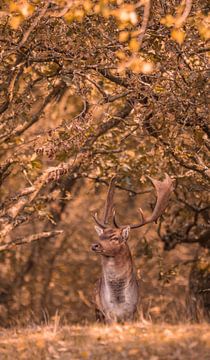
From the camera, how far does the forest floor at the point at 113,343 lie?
31.2 ft

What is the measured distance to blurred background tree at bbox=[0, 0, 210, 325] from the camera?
955cm

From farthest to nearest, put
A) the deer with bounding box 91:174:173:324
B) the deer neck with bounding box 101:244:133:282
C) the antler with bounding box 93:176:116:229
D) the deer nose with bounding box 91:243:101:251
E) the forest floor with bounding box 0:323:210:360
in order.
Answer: the antler with bounding box 93:176:116:229
the deer neck with bounding box 101:244:133:282
the deer with bounding box 91:174:173:324
the deer nose with bounding box 91:243:101:251
the forest floor with bounding box 0:323:210:360

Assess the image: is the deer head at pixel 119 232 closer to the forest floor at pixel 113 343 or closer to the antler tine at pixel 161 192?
the antler tine at pixel 161 192

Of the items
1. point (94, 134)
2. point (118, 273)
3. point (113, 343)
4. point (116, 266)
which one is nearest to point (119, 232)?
point (116, 266)

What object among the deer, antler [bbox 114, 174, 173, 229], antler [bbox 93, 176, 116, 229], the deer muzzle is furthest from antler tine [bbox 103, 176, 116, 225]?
the deer muzzle

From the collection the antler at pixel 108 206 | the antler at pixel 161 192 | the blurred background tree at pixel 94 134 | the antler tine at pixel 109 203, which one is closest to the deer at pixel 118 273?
the antler at pixel 161 192

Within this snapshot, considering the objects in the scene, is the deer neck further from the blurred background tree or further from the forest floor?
the forest floor

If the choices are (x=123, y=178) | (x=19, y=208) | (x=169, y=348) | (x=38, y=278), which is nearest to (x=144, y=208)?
(x=38, y=278)

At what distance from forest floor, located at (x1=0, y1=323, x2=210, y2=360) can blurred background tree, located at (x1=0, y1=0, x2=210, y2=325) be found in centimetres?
178

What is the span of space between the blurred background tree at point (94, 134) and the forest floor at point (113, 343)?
5.83 feet

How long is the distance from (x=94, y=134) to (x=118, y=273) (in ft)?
7.98

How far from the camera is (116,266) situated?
1347cm

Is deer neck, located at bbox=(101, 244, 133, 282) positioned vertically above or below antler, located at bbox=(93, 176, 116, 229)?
below

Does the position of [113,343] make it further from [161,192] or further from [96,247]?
[161,192]
